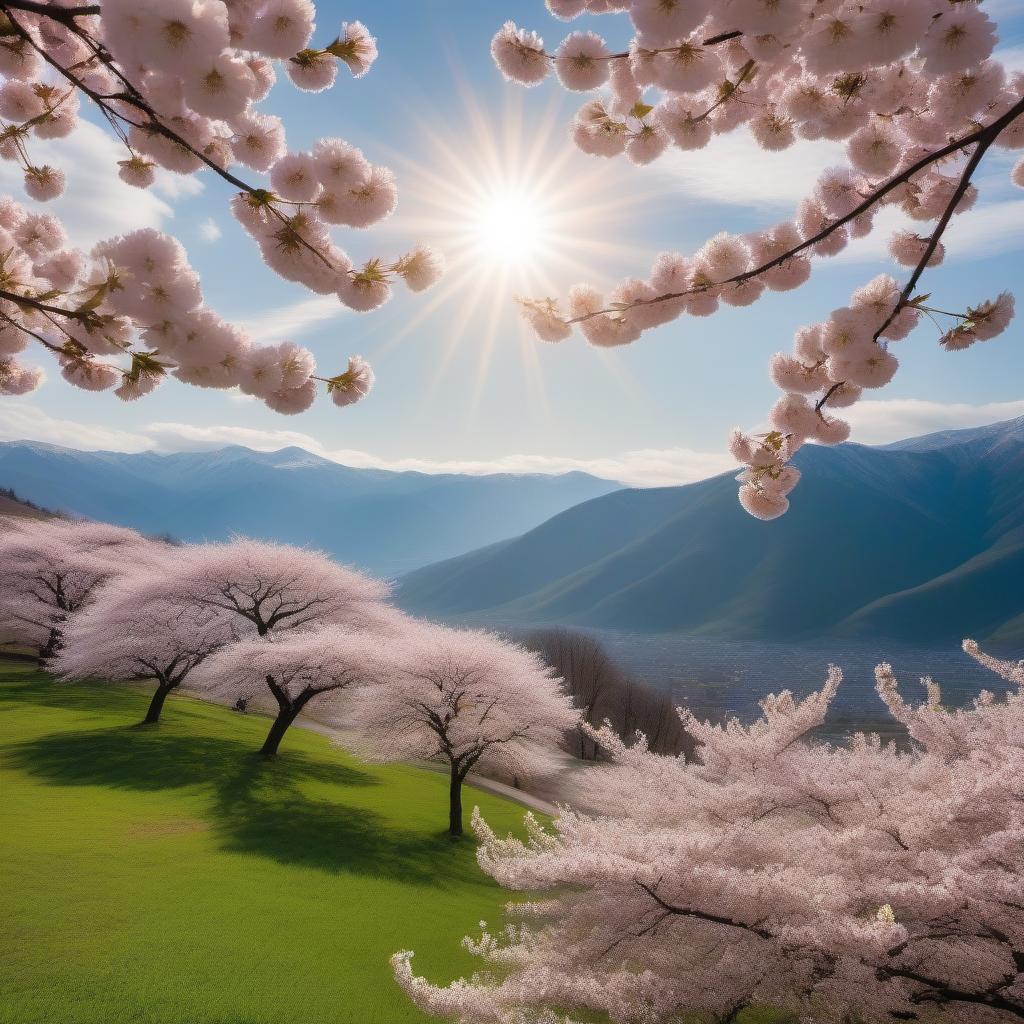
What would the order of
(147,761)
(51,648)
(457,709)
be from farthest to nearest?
(51,648) < (457,709) < (147,761)

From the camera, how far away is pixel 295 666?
23.4m

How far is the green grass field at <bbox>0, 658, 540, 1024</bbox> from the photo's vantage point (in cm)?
861

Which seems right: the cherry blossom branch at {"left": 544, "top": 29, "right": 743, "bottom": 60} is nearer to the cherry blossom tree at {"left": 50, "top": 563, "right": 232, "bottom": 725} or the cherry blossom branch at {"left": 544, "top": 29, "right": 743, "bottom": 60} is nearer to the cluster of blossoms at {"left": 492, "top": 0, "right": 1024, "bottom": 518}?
the cluster of blossoms at {"left": 492, "top": 0, "right": 1024, "bottom": 518}

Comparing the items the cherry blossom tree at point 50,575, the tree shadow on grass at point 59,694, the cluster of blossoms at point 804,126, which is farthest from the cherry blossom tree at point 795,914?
the cherry blossom tree at point 50,575

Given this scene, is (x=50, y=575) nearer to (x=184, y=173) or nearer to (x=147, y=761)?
(x=147, y=761)

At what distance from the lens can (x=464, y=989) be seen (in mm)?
4934

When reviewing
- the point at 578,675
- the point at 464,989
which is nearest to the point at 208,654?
the point at 464,989

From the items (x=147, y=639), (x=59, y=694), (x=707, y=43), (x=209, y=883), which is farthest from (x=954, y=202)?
(x=59, y=694)

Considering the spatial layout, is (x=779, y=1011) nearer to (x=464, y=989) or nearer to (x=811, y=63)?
(x=464, y=989)

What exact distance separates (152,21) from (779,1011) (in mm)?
7872

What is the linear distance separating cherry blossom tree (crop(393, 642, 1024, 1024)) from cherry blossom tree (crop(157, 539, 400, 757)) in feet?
71.5

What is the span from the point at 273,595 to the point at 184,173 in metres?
27.7

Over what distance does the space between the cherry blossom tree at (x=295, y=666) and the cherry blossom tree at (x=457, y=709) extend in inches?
43.0

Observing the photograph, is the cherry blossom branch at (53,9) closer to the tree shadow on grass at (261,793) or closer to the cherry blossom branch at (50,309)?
the cherry blossom branch at (50,309)
